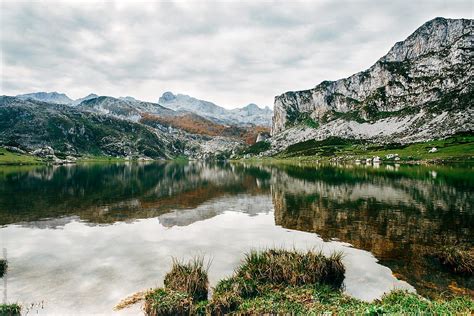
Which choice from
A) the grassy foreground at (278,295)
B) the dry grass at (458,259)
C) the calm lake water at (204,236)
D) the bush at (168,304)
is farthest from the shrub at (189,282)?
the dry grass at (458,259)

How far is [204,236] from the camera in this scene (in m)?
39.5

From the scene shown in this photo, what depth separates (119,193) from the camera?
79688 millimetres

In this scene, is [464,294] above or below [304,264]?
below

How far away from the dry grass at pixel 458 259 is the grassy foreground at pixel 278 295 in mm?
7056

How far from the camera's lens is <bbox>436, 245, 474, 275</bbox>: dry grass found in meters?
25.4

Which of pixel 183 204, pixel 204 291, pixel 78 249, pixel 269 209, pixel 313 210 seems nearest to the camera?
pixel 204 291

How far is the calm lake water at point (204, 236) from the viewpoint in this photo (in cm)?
2348

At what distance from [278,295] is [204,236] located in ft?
69.0

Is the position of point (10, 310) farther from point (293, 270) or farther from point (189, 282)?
point (293, 270)

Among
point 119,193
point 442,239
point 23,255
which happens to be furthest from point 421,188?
point 23,255

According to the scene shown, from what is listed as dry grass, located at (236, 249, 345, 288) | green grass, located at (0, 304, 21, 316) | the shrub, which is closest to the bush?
the shrub

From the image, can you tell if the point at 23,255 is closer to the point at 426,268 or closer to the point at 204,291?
the point at 204,291

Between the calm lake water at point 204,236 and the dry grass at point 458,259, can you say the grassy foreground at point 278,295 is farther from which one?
the dry grass at point 458,259

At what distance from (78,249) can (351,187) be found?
6745cm
